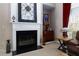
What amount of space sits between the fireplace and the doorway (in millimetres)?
211

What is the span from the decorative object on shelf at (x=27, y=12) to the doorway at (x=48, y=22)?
196mm

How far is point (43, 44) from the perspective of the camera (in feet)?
6.43

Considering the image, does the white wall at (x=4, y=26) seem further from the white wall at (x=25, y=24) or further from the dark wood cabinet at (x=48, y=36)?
the dark wood cabinet at (x=48, y=36)

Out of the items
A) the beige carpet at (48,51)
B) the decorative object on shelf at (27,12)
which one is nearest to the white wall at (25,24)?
the decorative object on shelf at (27,12)

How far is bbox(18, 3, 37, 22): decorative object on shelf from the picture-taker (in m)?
1.86

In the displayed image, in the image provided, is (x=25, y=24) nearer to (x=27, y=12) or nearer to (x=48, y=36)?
(x=27, y=12)

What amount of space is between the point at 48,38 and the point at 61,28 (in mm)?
316

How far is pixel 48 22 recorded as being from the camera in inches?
78.4

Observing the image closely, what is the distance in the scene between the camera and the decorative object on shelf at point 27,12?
1.86 metres

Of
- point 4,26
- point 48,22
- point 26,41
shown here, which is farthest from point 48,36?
point 4,26

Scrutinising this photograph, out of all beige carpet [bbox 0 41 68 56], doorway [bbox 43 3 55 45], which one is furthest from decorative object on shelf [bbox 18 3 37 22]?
beige carpet [bbox 0 41 68 56]

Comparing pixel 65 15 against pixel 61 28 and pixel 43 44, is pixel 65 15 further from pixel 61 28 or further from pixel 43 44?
pixel 43 44

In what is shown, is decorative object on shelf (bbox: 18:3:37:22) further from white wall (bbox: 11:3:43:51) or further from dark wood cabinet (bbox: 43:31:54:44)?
dark wood cabinet (bbox: 43:31:54:44)

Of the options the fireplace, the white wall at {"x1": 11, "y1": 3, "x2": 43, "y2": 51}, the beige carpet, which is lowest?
the beige carpet
